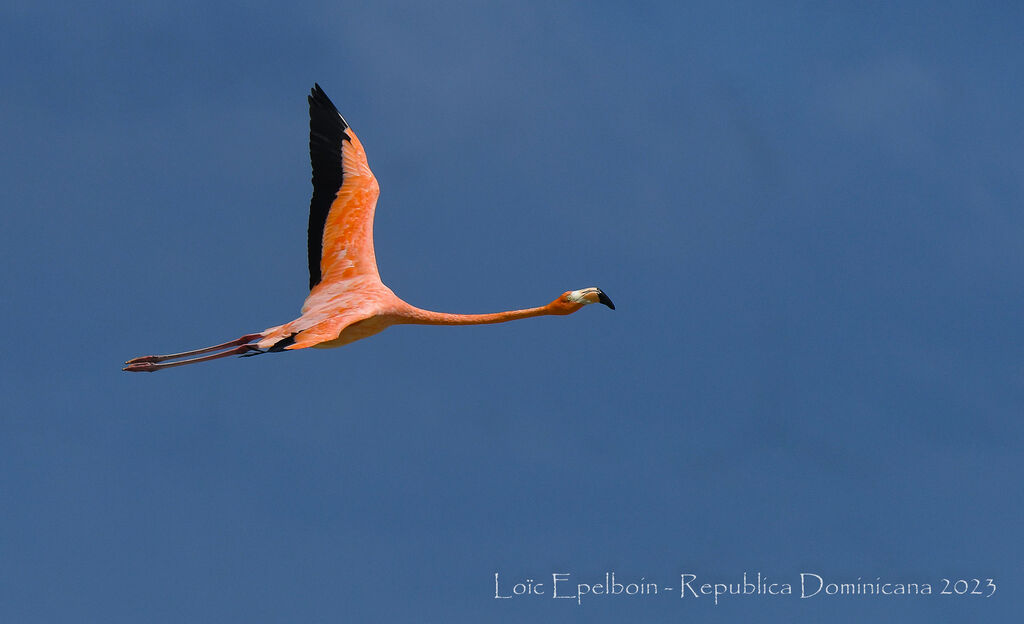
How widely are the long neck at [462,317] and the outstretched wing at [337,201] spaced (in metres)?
→ 1.41

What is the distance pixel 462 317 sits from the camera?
2289 cm

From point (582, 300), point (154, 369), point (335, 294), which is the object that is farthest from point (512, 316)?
point (154, 369)

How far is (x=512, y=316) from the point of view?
22.7 metres

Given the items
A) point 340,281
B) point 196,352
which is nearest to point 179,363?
point 196,352

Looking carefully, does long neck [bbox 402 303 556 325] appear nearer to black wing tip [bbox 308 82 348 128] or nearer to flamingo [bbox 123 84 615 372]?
flamingo [bbox 123 84 615 372]

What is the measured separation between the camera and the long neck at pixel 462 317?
22547 mm

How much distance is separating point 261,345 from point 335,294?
3.62 m

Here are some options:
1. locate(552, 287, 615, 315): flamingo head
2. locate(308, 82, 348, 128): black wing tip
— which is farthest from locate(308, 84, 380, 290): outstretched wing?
locate(552, 287, 615, 315): flamingo head

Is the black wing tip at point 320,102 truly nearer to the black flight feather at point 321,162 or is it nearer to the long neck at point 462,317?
the black flight feather at point 321,162

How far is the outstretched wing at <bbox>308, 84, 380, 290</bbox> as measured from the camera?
23938mm

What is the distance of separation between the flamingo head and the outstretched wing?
3.80 meters

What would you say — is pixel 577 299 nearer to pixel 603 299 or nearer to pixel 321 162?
pixel 603 299

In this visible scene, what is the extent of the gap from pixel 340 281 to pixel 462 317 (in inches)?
101

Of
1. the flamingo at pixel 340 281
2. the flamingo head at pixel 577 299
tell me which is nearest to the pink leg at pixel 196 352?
the flamingo at pixel 340 281
